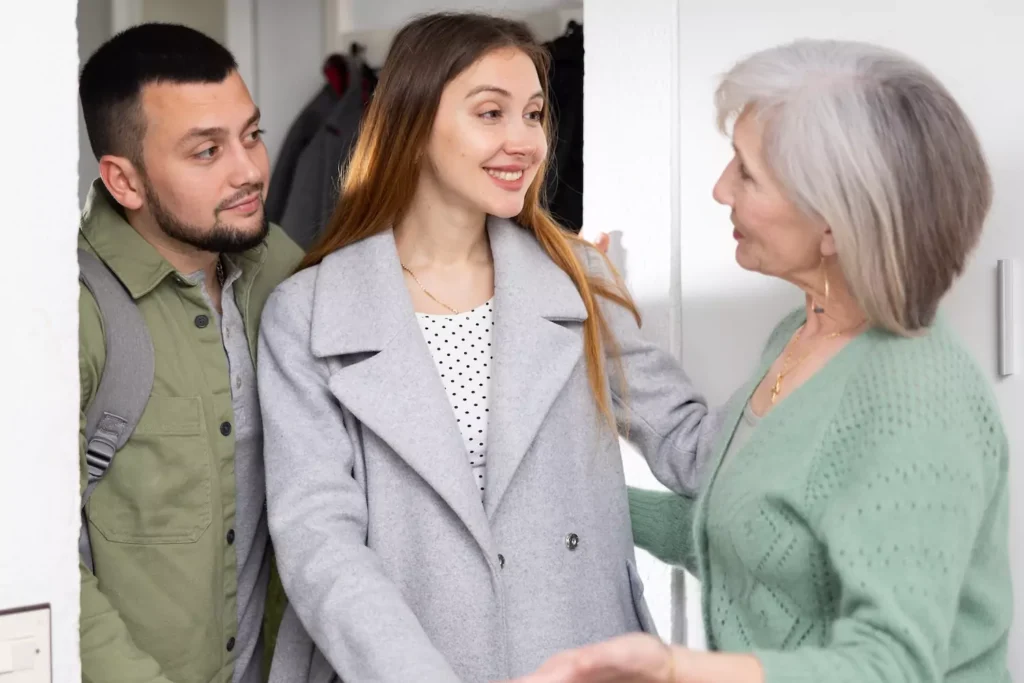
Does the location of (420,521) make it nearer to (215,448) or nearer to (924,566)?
(215,448)

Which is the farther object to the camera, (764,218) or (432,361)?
(432,361)

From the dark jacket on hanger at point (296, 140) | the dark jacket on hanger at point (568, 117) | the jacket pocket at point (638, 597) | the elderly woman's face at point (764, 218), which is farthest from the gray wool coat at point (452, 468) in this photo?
the dark jacket on hanger at point (296, 140)

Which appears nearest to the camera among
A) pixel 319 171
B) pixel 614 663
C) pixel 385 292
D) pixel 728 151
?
pixel 614 663

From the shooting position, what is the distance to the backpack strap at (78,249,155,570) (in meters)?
1.64

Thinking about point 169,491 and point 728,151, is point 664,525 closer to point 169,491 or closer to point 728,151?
point 728,151

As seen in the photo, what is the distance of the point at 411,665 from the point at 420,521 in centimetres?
26

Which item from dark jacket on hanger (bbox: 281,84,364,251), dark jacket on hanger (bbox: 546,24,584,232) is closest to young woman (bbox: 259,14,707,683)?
dark jacket on hanger (bbox: 546,24,584,232)

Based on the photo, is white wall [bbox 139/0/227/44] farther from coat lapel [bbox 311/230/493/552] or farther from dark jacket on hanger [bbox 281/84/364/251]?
coat lapel [bbox 311/230/493/552]

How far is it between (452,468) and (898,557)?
64 cm

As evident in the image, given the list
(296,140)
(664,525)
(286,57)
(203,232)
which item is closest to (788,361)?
(664,525)

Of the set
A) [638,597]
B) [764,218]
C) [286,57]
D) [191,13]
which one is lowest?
[638,597]

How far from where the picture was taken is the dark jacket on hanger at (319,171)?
3295 millimetres

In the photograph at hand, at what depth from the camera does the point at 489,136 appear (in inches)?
67.8

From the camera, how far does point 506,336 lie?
173 cm
